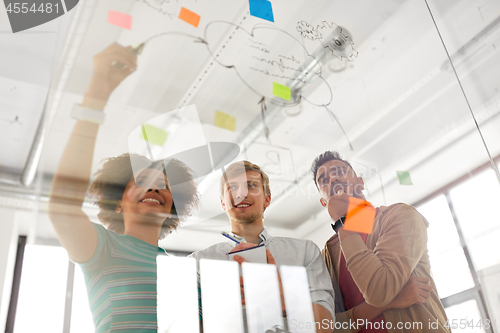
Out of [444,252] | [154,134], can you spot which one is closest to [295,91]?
[154,134]

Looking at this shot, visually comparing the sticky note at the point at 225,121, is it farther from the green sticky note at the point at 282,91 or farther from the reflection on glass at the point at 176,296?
the reflection on glass at the point at 176,296

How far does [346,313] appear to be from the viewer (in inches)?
40.9

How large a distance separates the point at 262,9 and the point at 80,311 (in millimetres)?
945

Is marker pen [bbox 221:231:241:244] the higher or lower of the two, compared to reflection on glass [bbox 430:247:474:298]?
higher

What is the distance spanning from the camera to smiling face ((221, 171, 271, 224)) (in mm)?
973

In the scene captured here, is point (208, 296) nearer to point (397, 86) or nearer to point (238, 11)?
point (238, 11)

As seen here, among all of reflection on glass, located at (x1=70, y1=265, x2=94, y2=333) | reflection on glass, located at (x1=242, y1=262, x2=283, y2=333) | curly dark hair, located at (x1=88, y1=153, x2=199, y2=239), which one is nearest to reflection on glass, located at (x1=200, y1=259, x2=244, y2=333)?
reflection on glass, located at (x1=242, y1=262, x2=283, y2=333)

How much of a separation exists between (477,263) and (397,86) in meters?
0.63

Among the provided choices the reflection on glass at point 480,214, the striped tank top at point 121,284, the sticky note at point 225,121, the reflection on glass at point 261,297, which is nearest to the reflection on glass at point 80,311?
the striped tank top at point 121,284

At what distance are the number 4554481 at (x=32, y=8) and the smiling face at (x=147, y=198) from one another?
44cm

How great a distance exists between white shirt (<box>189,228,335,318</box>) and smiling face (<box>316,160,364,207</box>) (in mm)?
171

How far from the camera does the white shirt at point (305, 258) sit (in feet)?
3.22

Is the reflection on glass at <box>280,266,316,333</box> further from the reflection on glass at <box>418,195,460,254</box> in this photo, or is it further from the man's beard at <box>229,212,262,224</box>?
the reflection on glass at <box>418,195,460,254</box>

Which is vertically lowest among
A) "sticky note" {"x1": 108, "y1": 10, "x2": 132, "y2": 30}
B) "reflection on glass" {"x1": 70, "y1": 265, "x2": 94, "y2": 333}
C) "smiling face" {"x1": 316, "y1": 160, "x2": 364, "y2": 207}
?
"reflection on glass" {"x1": 70, "y1": 265, "x2": 94, "y2": 333}
